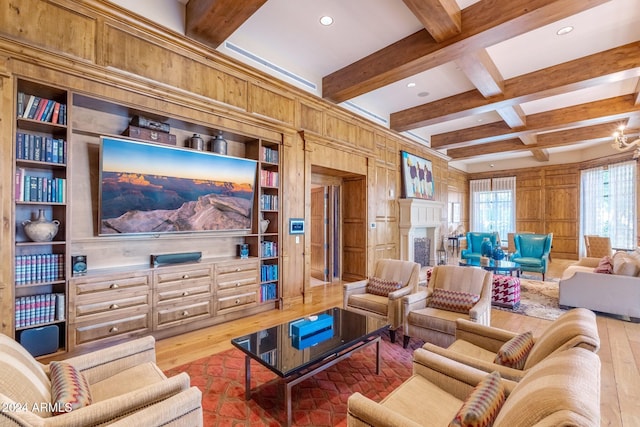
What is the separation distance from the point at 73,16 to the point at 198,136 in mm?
1472

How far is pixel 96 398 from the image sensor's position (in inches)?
61.9

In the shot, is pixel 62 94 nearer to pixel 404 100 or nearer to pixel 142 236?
pixel 142 236

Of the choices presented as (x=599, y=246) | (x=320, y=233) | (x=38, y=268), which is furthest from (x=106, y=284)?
(x=599, y=246)

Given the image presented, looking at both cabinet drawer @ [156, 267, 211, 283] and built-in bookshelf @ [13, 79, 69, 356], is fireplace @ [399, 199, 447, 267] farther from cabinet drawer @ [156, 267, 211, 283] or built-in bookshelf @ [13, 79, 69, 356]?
built-in bookshelf @ [13, 79, 69, 356]

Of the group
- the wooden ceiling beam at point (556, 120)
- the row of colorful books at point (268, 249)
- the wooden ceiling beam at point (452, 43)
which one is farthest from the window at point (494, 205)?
the row of colorful books at point (268, 249)

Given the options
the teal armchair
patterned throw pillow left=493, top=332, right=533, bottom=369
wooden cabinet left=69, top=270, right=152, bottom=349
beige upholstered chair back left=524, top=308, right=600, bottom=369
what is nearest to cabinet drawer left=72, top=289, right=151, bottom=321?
wooden cabinet left=69, top=270, right=152, bottom=349

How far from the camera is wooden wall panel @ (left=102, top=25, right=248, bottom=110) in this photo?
9.36 feet

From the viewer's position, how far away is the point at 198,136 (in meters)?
3.63

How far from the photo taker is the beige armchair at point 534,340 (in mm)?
1317

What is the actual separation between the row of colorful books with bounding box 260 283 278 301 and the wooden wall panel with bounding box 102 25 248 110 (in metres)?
2.47

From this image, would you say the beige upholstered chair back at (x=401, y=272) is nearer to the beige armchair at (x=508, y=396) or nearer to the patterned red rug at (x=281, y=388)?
the patterned red rug at (x=281, y=388)

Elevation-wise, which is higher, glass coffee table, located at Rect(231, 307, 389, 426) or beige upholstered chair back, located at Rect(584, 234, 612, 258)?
beige upholstered chair back, located at Rect(584, 234, 612, 258)

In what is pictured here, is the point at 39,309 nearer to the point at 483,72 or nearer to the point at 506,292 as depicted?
the point at 506,292

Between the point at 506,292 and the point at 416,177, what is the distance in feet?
12.1
